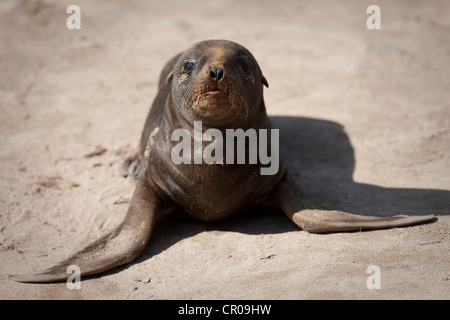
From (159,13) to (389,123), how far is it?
4.61 meters

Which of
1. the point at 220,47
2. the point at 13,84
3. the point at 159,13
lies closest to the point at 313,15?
the point at 159,13

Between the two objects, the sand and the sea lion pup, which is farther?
the sea lion pup

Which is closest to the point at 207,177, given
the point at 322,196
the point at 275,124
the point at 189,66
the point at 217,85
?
the point at 217,85

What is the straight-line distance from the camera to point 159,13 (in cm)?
957

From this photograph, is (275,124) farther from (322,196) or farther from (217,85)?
(217,85)

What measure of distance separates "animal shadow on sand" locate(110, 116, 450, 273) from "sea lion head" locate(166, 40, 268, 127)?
2.88 ft

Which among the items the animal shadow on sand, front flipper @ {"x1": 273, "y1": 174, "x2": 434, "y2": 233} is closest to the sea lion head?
front flipper @ {"x1": 273, "y1": 174, "x2": 434, "y2": 233}

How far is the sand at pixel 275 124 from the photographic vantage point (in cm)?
409

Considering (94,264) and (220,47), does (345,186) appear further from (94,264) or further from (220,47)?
(94,264)

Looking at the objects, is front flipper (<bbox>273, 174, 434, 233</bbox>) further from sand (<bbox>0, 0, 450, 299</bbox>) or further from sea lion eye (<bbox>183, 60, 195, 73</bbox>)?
sea lion eye (<bbox>183, 60, 195, 73</bbox>)

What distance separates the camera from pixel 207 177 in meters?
4.55

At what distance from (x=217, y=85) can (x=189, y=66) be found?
441 millimetres

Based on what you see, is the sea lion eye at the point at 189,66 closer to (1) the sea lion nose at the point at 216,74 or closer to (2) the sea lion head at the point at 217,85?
(2) the sea lion head at the point at 217,85

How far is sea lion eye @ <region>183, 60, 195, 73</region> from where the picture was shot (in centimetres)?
452
